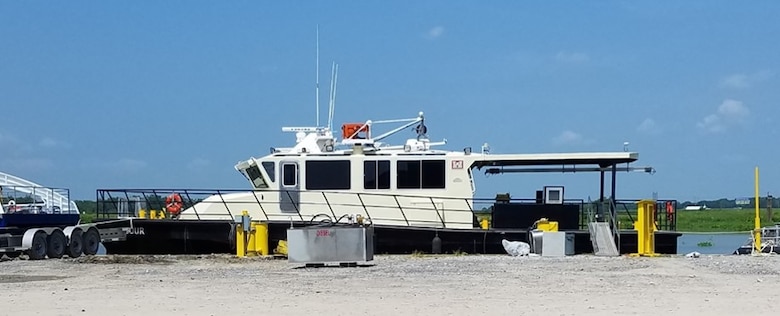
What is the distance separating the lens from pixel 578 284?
13219 millimetres

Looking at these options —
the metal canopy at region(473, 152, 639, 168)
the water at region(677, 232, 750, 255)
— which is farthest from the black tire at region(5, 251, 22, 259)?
the water at region(677, 232, 750, 255)

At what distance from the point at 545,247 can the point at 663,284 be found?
639cm

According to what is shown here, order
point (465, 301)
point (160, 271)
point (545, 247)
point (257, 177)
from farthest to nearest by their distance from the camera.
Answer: point (257, 177)
point (545, 247)
point (160, 271)
point (465, 301)

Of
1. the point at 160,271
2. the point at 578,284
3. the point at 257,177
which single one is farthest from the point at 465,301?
the point at 257,177

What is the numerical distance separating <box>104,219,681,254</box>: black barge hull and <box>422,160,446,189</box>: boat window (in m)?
0.98

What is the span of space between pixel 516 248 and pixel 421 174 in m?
2.40

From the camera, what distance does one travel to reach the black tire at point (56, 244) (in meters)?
20.2

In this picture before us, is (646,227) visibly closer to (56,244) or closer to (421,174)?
(421,174)

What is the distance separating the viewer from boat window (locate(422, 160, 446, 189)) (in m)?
20.7

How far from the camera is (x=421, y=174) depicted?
20688mm

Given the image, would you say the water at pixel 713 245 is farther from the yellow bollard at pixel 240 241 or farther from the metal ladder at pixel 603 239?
the yellow bollard at pixel 240 241

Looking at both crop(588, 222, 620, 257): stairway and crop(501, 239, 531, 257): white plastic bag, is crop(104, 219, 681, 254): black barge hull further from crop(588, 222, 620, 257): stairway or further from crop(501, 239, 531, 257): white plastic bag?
crop(501, 239, 531, 257): white plastic bag

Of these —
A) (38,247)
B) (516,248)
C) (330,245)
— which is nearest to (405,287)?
(330,245)

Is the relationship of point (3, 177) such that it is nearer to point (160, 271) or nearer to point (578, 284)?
point (160, 271)
